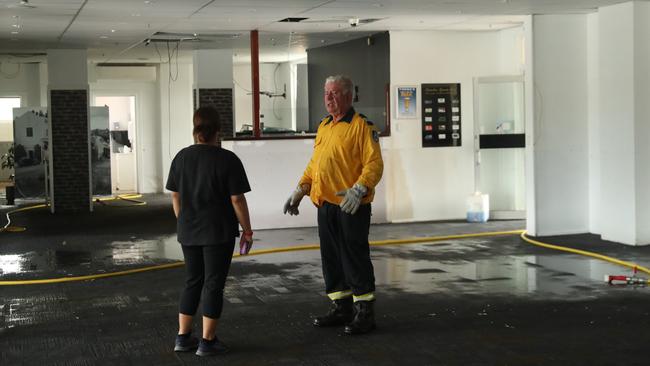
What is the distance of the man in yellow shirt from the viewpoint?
5.66 meters

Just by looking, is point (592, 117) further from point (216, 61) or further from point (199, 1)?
point (216, 61)

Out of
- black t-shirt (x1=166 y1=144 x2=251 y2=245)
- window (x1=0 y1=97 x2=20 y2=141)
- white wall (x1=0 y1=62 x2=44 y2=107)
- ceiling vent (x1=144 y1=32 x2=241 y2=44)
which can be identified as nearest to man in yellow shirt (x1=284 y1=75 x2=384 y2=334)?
black t-shirt (x1=166 y1=144 x2=251 y2=245)

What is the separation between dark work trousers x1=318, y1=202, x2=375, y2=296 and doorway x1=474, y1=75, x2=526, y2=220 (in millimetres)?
6868

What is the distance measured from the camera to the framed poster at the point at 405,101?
479 inches

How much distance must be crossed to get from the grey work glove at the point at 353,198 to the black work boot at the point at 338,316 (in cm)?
74

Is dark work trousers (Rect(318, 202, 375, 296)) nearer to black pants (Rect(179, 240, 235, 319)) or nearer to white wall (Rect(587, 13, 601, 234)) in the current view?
black pants (Rect(179, 240, 235, 319))

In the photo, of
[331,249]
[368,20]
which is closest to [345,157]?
[331,249]

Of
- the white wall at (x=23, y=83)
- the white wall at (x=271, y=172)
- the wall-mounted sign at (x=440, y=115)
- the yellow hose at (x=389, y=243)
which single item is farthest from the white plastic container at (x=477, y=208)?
the white wall at (x=23, y=83)

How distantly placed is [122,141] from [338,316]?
1441 centimetres

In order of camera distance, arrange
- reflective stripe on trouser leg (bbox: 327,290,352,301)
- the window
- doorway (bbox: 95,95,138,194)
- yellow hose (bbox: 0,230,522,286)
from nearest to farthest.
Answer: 1. reflective stripe on trouser leg (bbox: 327,290,352,301)
2. yellow hose (bbox: 0,230,522,286)
3. doorway (bbox: 95,95,138,194)
4. the window

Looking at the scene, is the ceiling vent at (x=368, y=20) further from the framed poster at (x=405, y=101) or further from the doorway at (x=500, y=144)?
the doorway at (x=500, y=144)

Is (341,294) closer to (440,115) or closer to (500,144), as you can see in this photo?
(440,115)

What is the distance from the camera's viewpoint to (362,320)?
5.66 m

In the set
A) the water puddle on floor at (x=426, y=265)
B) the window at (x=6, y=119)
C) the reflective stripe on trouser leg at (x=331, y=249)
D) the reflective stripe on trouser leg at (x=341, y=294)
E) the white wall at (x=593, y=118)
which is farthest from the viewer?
the window at (x=6, y=119)
